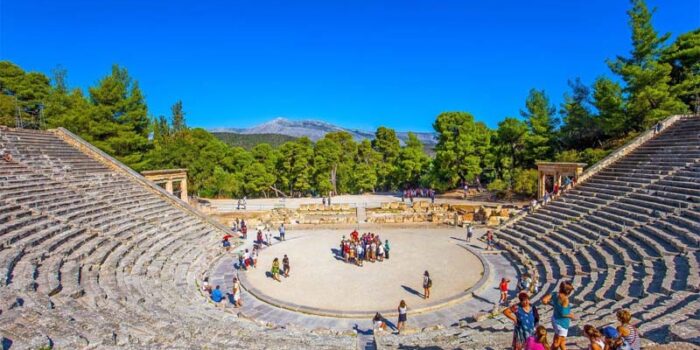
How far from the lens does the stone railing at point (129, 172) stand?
2122 cm

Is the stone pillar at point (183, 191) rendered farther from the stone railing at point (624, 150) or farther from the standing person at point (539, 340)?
the stone railing at point (624, 150)

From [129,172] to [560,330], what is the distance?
2418cm

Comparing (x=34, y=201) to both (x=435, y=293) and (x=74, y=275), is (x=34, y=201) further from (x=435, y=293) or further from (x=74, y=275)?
(x=435, y=293)

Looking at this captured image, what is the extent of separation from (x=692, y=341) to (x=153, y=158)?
124 feet

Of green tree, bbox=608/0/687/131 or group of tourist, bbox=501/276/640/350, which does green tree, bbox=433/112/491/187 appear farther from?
group of tourist, bbox=501/276/640/350

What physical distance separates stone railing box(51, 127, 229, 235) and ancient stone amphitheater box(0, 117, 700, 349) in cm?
9

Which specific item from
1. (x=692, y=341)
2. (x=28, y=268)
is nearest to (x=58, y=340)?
(x=28, y=268)

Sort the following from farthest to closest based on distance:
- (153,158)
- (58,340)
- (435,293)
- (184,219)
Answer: (153,158) < (184,219) < (435,293) < (58,340)

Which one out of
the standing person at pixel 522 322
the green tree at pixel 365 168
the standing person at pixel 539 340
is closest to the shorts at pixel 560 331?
the standing person at pixel 522 322

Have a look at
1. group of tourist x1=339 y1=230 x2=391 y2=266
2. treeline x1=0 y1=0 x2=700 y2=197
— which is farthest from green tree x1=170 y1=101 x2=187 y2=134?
group of tourist x1=339 y1=230 x2=391 y2=266

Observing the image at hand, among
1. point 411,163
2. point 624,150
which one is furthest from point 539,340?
point 411,163

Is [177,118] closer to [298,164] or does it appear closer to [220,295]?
[298,164]

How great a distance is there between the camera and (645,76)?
24016mm

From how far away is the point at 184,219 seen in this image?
1989 centimetres
